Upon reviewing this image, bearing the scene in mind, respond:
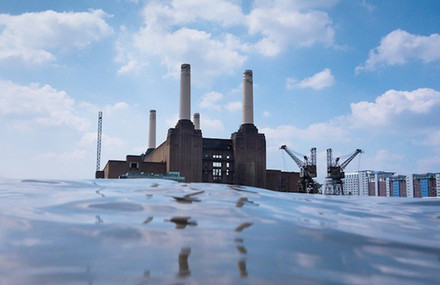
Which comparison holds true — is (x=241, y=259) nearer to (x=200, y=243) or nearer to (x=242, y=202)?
(x=200, y=243)

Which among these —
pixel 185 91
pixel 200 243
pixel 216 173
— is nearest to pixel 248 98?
pixel 185 91

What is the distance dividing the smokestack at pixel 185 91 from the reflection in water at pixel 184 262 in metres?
46.1

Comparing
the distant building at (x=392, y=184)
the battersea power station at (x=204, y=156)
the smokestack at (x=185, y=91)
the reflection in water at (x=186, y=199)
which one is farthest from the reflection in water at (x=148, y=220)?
the distant building at (x=392, y=184)

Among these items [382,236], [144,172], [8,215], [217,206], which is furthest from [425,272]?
[144,172]

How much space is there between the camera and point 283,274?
2096mm

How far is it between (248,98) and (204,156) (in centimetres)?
1023

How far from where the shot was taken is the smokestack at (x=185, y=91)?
47750mm

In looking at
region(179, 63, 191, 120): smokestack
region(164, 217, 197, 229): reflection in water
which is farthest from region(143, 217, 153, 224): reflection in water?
region(179, 63, 191, 120): smokestack

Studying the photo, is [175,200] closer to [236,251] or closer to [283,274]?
[236,251]

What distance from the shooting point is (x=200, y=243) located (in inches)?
101

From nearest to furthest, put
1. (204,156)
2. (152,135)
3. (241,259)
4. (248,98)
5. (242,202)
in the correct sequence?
(241,259)
(242,202)
(248,98)
(204,156)
(152,135)

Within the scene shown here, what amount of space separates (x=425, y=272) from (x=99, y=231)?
227 centimetres

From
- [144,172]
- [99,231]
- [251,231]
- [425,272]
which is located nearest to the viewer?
[425,272]

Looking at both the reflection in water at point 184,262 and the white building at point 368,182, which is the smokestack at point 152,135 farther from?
the reflection in water at point 184,262
